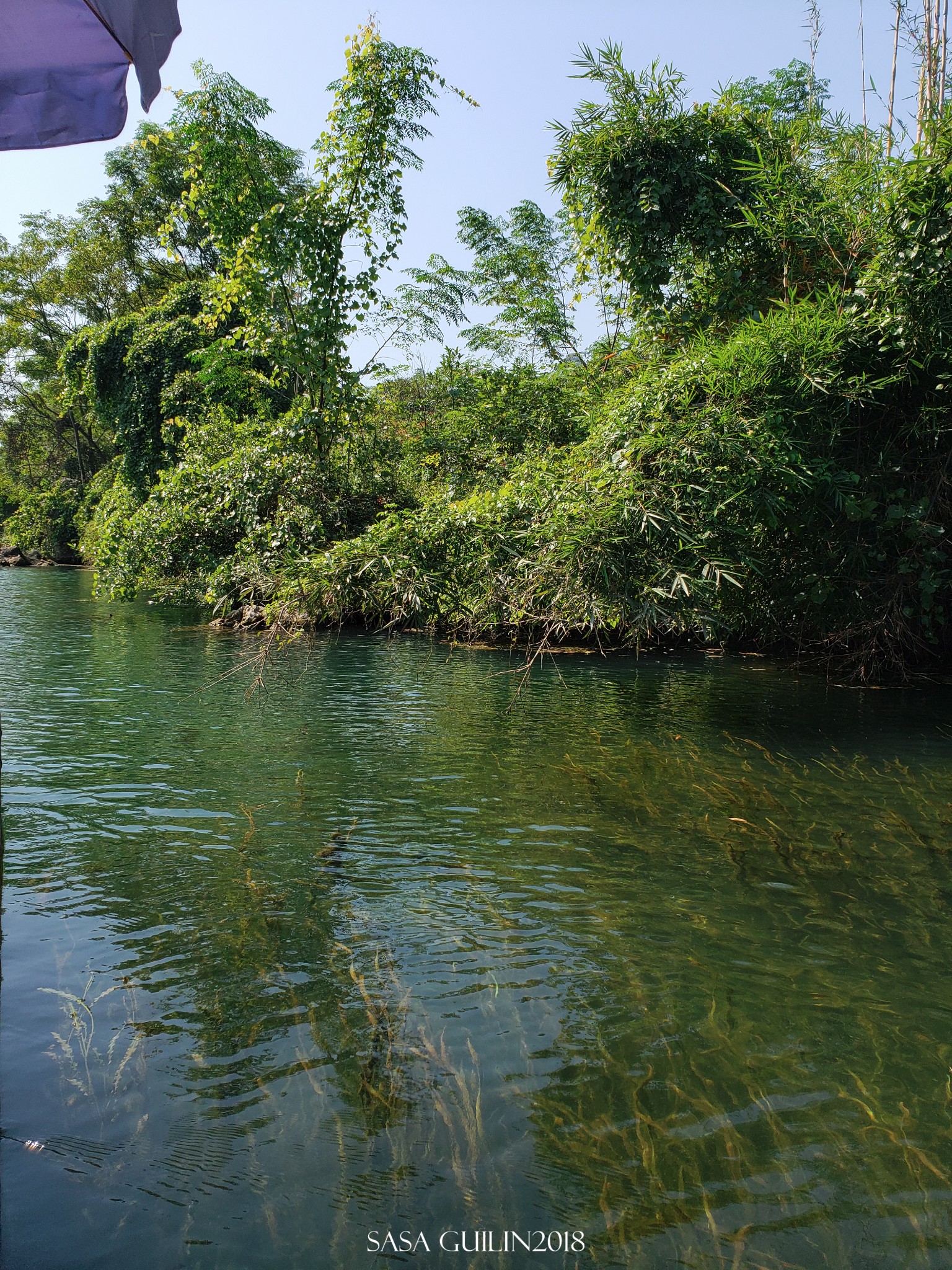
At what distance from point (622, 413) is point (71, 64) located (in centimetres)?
682

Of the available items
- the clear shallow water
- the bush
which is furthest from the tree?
the bush

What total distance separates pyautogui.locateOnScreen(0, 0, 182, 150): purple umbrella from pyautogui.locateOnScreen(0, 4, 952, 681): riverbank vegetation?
18.6 feet

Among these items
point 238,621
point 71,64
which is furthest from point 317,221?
point 71,64

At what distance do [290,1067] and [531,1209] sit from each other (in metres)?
0.90

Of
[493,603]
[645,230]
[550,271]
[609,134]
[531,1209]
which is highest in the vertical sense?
[550,271]

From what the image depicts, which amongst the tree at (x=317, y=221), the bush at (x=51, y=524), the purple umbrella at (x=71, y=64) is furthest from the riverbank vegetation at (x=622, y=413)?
the bush at (x=51, y=524)

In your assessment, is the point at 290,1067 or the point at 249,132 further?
the point at 249,132

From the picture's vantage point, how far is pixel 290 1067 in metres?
2.74

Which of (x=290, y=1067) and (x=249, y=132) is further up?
(x=249, y=132)

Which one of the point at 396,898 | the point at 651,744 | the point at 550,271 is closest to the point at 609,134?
the point at 651,744

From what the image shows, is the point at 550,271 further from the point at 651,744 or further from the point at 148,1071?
the point at 148,1071

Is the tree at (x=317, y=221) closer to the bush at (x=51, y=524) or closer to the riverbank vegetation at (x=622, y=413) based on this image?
the riverbank vegetation at (x=622, y=413)

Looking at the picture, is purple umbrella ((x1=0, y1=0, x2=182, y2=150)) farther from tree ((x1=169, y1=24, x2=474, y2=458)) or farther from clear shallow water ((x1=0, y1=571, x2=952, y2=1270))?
tree ((x1=169, y1=24, x2=474, y2=458))

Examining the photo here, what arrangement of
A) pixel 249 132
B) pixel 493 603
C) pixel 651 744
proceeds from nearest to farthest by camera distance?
pixel 651 744
pixel 493 603
pixel 249 132
